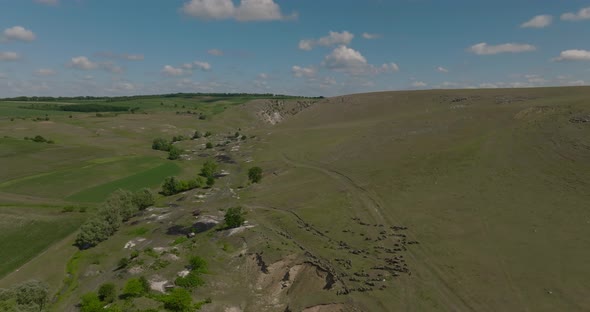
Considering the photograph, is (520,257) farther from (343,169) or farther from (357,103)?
(357,103)

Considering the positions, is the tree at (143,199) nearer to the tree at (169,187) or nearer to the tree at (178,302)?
the tree at (169,187)

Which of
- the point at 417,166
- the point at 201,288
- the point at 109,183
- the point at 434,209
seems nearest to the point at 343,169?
the point at 417,166

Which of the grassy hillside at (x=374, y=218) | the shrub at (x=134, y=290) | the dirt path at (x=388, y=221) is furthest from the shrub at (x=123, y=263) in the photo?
the dirt path at (x=388, y=221)

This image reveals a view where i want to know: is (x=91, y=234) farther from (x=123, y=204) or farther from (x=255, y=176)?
(x=255, y=176)

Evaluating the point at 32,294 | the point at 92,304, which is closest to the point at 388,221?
the point at 92,304

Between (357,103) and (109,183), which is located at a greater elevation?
(357,103)

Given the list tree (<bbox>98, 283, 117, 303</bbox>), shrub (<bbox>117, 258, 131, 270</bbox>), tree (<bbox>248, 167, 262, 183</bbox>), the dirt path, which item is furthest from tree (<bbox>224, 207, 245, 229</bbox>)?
tree (<bbox>248, 167, 262, 183</bbox>)
